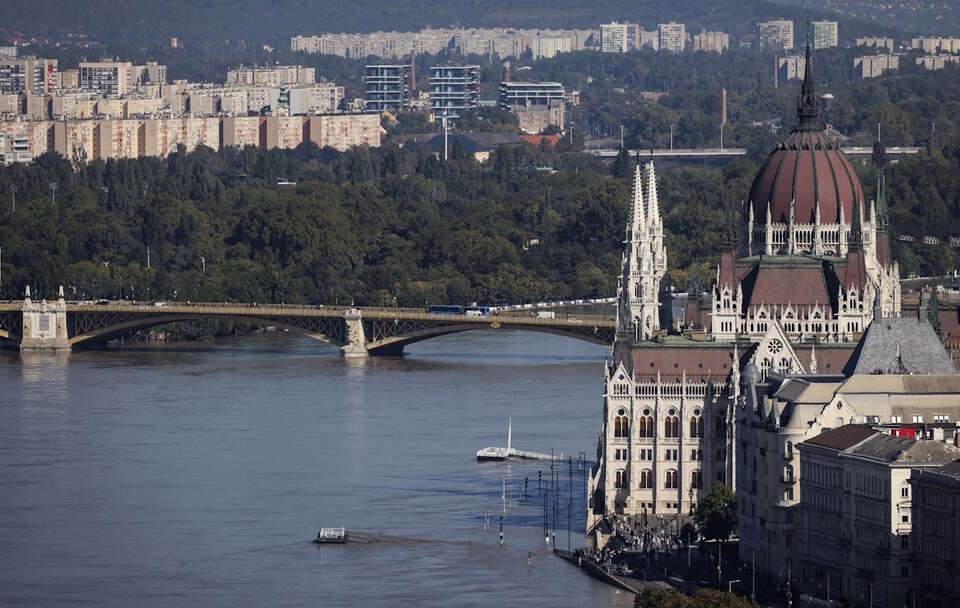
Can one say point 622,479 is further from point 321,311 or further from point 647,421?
point 321,311

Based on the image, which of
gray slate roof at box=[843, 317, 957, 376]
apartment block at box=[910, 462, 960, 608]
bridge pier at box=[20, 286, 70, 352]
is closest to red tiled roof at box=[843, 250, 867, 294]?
gray slate roof at box=[843, 317, 957, 376]

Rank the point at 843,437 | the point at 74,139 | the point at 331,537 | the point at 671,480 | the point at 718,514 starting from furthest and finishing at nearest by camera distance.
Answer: the point at 74,139
the point at 671,480
the point at 331,537
the point at 718,514
the point at 843,437

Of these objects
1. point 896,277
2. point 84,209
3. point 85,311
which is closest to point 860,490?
point 896,277

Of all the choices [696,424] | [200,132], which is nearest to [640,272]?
[696,424]

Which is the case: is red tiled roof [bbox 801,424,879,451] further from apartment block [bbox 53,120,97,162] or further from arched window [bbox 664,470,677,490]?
apartment block [bbox 53,120,97,162]

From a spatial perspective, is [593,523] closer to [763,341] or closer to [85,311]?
[763,341]

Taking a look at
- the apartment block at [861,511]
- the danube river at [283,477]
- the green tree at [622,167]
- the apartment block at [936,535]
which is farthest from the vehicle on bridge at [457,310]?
the apartment block at [936,535]
